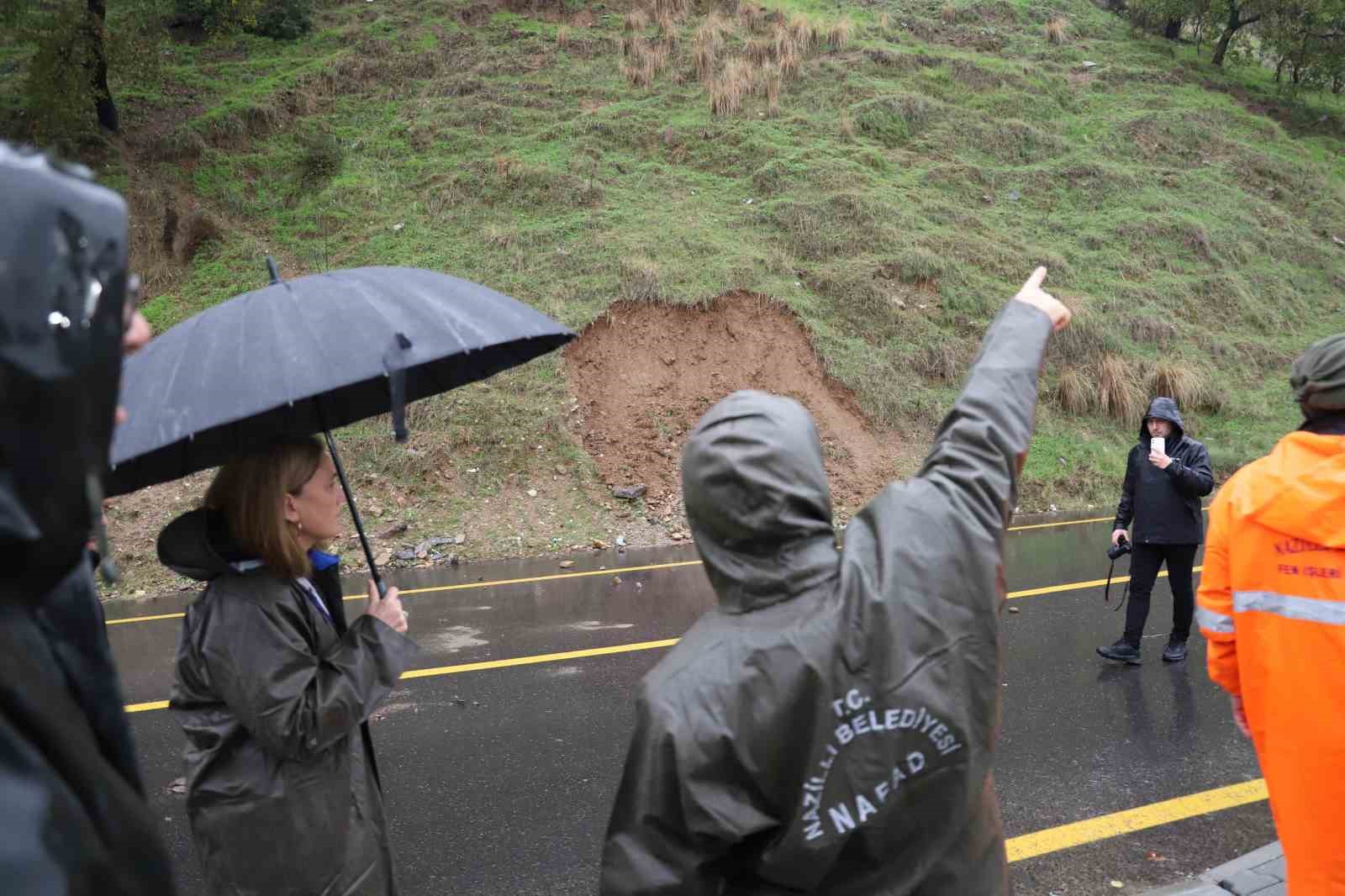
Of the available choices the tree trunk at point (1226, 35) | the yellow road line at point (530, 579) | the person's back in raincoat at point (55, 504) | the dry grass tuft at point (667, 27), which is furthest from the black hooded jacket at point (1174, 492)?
the tree trunk at point (1226, 35)

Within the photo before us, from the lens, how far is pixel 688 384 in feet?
47.1

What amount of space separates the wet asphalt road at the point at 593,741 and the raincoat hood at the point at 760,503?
9.35 feet

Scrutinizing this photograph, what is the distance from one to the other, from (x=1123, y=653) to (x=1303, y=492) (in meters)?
4.49

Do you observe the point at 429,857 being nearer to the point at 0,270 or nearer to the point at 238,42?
the point at 0,270

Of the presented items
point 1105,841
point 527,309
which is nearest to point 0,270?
point 527,309

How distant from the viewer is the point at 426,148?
62.4 feet

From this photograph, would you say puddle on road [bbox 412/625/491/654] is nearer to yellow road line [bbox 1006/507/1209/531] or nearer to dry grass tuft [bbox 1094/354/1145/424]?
yellow road line [bbox 1006/507/1209/531]

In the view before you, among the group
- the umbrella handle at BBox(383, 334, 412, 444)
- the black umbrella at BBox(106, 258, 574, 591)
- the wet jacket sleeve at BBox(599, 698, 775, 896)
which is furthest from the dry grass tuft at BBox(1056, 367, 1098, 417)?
the wet jacket sleeve at BBox(599, 698, 775, 896)

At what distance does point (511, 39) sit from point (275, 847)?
23589 millimetres

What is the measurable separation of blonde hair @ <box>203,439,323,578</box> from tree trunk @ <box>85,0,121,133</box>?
57.2ft

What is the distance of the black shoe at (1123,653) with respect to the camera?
6.84 m

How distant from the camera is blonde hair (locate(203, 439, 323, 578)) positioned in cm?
252

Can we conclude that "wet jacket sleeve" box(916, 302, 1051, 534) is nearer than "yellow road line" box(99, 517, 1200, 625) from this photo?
Yes

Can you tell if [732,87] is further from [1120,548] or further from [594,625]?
[1120,548]
